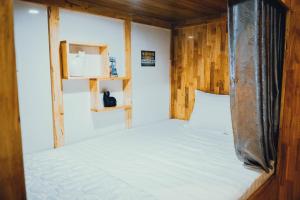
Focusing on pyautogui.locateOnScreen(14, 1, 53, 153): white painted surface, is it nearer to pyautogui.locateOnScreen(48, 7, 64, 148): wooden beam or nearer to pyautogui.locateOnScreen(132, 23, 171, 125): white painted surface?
pyautogui.locateOnScreen(48, 7, 64, 148): wooden beam

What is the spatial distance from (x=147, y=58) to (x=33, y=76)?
1531 millimetres

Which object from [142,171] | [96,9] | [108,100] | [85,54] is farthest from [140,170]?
[96,9]

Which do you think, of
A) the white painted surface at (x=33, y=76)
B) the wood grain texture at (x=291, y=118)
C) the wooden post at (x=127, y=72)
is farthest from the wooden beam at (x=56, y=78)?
the wood grain texture at (x=291, y=118)

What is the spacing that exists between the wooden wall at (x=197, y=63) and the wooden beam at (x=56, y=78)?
71.0 inches

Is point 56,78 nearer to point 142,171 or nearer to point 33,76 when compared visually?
point 33,76

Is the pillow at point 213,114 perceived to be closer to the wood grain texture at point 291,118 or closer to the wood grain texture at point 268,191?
the wood grain texture at point 291,118

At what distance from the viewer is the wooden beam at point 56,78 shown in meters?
2.19

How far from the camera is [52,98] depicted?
2244 mm

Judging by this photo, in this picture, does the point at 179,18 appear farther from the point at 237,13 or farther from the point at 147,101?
the point at 237,13

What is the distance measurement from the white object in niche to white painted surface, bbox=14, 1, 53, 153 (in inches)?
9.7

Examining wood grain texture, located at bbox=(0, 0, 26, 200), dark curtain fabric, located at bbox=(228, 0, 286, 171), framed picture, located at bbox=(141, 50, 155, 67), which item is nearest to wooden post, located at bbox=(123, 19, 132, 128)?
framed picture, located at bbox=(141, 50, 155, 67)

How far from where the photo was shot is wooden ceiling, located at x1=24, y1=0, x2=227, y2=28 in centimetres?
237

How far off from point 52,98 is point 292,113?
2205 mm

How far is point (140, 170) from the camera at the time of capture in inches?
66.0
